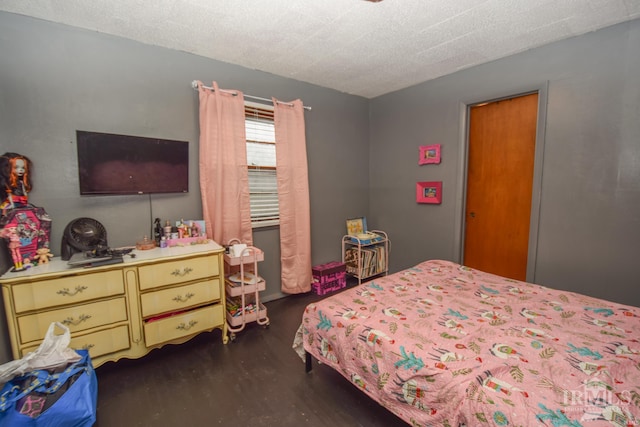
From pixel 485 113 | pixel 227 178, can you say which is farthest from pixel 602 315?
pixel 227 178

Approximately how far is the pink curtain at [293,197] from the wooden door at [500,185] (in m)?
1.85

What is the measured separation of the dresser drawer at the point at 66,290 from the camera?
5.43ft

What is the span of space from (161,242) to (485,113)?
3.37m

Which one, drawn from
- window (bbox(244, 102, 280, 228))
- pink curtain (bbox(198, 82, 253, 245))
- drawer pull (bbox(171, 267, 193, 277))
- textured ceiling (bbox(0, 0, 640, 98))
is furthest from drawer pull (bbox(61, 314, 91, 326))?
textured ceiling (bbox(0, 0, 640, 98))

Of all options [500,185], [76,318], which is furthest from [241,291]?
[500,185]

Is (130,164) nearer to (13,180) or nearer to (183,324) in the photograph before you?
(13,180)

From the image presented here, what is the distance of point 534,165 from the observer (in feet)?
8.65

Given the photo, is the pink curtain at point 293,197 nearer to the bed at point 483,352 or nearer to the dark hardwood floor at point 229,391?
the dark hardwood floor at point 229,391

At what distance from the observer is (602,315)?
1.65 meters

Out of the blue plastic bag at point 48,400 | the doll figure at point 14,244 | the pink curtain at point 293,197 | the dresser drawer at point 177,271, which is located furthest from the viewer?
the pink curtain at point 293,197

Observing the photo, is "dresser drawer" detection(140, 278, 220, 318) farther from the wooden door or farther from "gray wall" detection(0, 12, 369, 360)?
the wooden door

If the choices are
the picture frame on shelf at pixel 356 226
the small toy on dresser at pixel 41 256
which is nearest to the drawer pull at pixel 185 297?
the small toy on dresser at pixel 41 256

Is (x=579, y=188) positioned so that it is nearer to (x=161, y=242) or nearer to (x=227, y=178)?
(x=227, y=178)

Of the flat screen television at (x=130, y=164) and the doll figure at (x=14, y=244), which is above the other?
the flat screen television at (x=130, y=164)
